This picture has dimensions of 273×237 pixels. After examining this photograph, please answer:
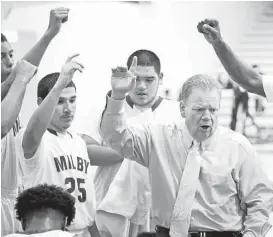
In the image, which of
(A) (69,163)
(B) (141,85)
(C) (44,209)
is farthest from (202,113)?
(B) (141,85)

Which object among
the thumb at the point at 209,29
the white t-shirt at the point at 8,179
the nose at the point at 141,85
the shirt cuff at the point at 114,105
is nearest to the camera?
the shirt cuff at the point at 114,105

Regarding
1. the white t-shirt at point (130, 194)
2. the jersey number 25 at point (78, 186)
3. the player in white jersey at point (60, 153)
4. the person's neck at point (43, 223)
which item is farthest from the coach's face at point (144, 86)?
the person's neck at point (43, 223)

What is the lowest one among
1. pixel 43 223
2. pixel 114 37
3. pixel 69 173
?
pixel 43 223

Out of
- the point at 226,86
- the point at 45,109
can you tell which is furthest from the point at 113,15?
the point at 45,109

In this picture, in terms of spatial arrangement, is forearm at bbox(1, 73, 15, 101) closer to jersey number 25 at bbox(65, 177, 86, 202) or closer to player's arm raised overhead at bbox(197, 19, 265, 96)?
jersey number 25 at bbox(65, 177, 86, 202)

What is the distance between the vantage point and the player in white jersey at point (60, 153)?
4.45 metres

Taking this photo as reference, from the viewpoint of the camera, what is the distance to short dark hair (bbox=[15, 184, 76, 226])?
3484 millimetres

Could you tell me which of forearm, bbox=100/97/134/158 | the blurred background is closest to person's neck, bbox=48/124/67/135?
forearm, bbox=100/97/134/158

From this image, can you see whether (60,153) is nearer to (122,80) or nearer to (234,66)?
(122,80)

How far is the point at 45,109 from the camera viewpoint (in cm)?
441

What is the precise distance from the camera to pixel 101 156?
17.6 feet

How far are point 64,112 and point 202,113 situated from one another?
3.39 ft

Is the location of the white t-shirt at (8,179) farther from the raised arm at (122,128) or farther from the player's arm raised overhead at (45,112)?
the raised arm at (122,128)

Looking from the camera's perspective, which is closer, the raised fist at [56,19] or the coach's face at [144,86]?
the raised fist at [56,19]
